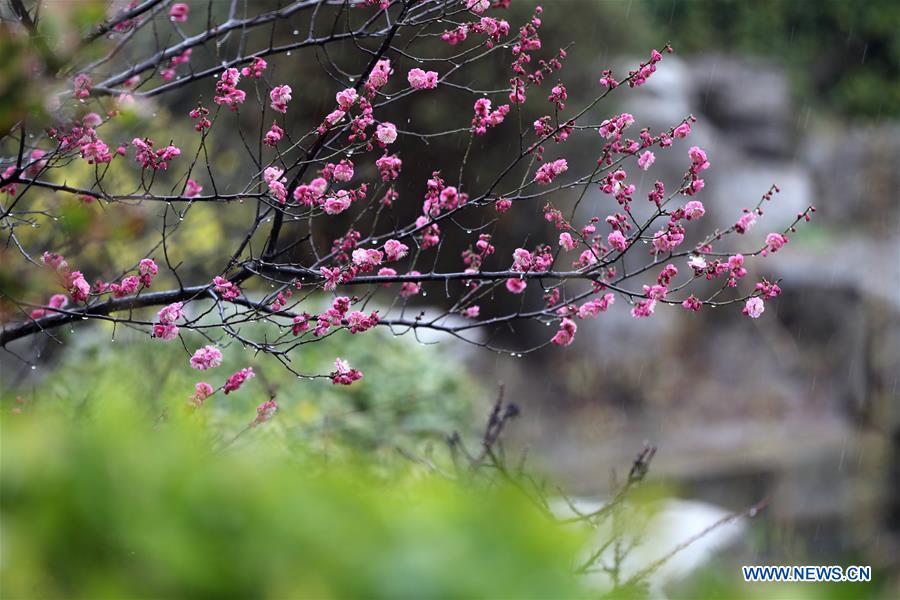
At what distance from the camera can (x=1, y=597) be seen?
0.98 metres

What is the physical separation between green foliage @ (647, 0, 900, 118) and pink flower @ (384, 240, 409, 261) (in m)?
13.5

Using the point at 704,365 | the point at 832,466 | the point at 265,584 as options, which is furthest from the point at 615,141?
the point at 704,365

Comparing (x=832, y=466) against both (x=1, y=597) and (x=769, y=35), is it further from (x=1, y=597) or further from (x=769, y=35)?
(x=1, y=597)

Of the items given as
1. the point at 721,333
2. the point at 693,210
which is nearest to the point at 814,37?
the point at 721,333

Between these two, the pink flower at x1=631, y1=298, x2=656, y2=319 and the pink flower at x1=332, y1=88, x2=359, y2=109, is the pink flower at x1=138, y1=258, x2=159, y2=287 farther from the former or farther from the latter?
the pink flower at x1=631, y1=298, x2=656, y2=319

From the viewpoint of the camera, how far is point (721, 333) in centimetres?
1224

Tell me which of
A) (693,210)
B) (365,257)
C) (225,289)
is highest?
(693,210)

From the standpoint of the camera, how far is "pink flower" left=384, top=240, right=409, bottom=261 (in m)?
2.74

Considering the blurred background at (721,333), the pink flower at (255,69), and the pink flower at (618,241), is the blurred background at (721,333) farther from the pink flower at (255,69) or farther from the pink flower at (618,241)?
the pink flower at (618,241)

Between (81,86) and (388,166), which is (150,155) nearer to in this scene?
(81,86)

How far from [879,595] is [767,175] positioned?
14.1 m

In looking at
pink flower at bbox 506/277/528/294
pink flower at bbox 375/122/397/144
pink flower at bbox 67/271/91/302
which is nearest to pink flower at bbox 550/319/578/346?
pink flower at bbox 506/277/528/294

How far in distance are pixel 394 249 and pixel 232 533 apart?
183 centimetres

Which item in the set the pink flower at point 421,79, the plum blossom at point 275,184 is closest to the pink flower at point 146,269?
the plum blossom at point 275,184
